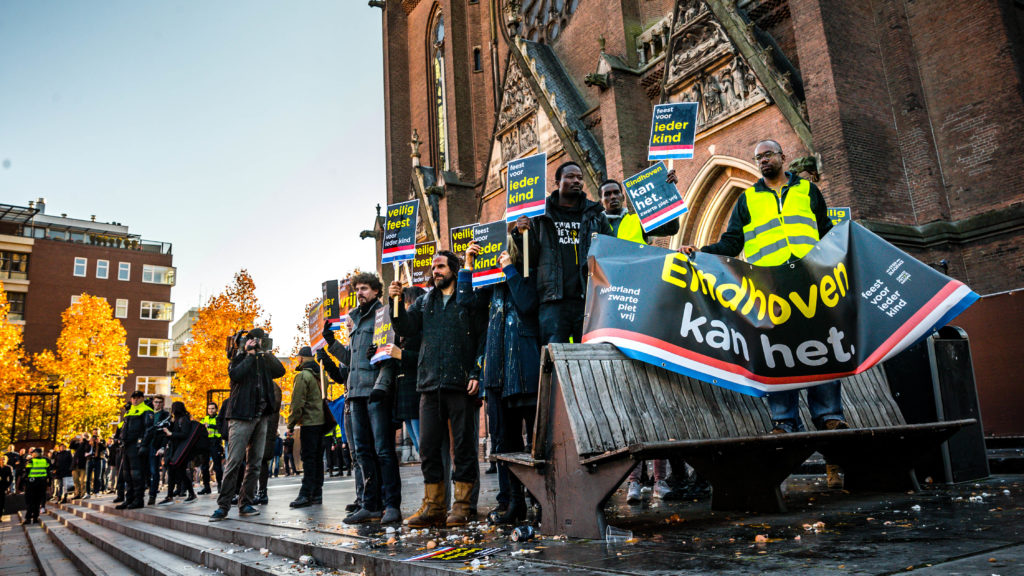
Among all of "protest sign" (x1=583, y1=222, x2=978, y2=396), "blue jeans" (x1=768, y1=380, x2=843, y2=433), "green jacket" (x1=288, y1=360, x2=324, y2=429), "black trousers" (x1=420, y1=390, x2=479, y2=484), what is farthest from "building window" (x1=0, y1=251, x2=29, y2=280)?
"blue jeans" (x1=768, y1=380, x2=843, y2=433)

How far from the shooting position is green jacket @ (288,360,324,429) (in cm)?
892

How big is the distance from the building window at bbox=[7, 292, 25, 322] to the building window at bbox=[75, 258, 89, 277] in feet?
14.2

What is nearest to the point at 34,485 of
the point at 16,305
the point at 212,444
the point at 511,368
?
the point at 212,444

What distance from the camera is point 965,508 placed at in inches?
145

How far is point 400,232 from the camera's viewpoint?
10547 millimetres

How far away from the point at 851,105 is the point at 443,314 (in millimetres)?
9782

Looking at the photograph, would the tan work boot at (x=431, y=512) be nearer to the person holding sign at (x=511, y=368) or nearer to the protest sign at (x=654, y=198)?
the person holding sign at (x=511, y=368)

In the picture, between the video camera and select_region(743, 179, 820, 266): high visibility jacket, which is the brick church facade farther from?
the video camera

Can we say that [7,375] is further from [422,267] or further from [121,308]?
[422,267]

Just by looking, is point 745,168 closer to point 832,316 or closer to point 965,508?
point 832,316

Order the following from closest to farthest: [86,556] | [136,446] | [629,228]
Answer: [629,228], [86,556], [136,446]

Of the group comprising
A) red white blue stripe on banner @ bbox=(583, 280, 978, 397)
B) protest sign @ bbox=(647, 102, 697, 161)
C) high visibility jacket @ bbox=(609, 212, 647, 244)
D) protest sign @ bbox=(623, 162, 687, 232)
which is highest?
protest sign @ bbox=(647, 102, 697, 161)

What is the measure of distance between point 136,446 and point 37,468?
18.6 feet

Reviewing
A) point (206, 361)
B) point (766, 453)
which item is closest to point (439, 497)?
point (766, 453)
